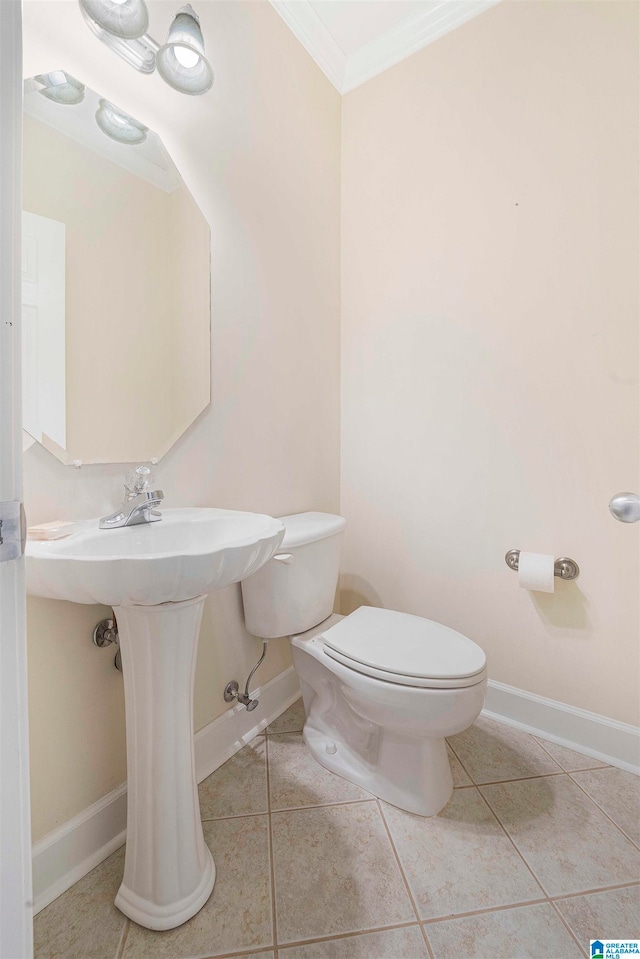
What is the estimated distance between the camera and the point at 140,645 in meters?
0.85

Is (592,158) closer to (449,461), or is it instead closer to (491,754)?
(449,461)

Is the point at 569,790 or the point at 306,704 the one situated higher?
the point at 306,704

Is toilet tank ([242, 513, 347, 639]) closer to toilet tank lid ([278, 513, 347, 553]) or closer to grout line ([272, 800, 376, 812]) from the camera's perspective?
toilet tank lid ([278, 513, 347, 553])

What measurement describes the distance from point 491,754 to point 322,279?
1.88m

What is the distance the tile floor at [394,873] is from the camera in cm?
85

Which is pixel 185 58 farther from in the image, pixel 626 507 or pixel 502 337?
pixel 626 507

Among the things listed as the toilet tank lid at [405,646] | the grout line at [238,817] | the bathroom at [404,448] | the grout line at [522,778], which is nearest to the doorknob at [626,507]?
the toilet tank lid at [405,646]

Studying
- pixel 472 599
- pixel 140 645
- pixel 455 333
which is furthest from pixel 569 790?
pixel 455 333

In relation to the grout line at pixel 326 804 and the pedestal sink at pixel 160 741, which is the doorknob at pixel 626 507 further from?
the grout line at pixel 326 804

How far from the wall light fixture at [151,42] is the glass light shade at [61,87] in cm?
16

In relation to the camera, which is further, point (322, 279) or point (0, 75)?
point (322, 279)

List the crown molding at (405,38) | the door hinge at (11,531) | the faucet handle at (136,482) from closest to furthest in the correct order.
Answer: the door hinge at (11,531)
the faucet handle at (136,482)
the crown molding at (405,38)

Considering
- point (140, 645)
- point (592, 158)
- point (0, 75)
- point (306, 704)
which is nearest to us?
point (0, 75)

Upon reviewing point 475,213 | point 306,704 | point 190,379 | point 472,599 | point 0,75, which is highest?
point 475,213
